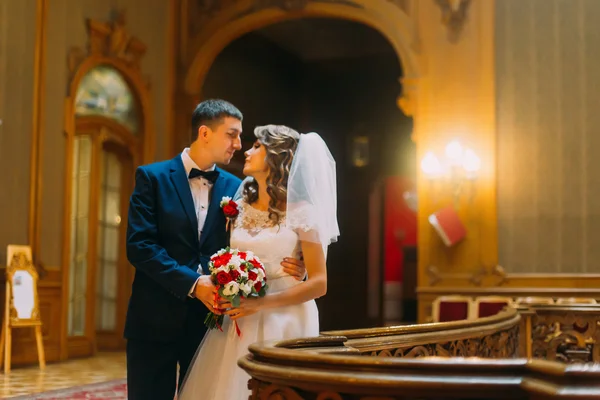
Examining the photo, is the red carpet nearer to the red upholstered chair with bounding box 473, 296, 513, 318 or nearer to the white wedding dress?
the white wedding dress

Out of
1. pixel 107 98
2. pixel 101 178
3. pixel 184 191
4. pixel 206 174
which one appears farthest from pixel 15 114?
pixel 184 191

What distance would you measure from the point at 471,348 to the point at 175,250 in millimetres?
1397

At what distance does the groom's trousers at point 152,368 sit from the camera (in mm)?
3117

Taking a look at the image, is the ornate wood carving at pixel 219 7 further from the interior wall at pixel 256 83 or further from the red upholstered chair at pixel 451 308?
the red upholstered chair at pixel 451 308

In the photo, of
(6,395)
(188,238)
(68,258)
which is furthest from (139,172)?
(68,258)

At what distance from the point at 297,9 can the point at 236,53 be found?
1914 mm

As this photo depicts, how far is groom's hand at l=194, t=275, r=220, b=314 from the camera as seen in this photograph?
3092mm

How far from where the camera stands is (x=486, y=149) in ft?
30.5

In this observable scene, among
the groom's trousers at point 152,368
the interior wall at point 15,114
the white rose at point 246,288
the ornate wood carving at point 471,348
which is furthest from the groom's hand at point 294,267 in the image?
the interior wall at point 15,114

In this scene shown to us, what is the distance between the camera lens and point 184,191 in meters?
3.36

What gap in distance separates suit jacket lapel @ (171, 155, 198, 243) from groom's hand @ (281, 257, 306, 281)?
0.39 meters

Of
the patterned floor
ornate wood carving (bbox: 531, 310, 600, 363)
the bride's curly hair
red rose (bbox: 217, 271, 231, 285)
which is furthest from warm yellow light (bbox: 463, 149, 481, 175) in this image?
red rose (bbox: 217, 271, 231, 285)

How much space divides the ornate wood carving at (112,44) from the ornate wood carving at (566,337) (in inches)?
245

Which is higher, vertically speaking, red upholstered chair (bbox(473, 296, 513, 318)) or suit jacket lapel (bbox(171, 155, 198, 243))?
suit jacket lapel (bbox(171, 155, 198, 243))
